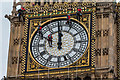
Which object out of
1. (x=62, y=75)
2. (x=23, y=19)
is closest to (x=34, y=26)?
(x=23, y=19)

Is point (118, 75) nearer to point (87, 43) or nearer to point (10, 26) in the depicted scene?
point (87, 43)

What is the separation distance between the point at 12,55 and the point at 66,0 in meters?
3.55

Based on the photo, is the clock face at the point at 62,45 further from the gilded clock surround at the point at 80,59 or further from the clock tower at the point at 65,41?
the gilded clock surround at the point at 80,59

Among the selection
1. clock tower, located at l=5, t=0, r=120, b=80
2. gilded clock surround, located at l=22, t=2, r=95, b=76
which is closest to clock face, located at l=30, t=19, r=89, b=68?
clock tower, located at l=5, t=0, r=120, b=80

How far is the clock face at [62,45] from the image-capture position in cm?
3272

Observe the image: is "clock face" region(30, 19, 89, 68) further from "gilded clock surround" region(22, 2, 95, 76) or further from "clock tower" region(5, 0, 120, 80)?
"gilded clock surround" region(22, 2, 95, 76)

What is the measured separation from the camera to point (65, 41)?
109 ft

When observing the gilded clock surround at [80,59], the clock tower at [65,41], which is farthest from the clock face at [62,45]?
the gilded clock surround at [80,59]

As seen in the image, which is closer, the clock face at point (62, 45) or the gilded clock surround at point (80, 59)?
the gilded clock surround at point (80, 59)

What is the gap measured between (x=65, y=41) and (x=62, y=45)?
214 mm

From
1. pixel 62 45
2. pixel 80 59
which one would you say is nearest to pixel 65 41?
pixel 62 45

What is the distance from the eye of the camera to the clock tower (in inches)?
1271

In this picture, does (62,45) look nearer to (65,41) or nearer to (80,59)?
(65,41)


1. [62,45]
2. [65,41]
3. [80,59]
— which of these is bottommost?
[80,59]
